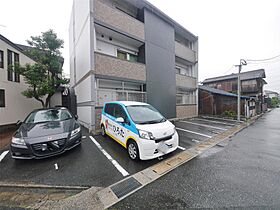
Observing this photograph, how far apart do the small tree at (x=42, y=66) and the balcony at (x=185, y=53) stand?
390 inches

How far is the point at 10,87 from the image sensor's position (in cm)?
805

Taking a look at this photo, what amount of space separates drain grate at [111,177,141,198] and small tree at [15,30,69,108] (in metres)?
8.41

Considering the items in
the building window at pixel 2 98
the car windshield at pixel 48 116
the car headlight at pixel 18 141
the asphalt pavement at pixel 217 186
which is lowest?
the asphalt pavement at pixel 217 186

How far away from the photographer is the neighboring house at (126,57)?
700 cm

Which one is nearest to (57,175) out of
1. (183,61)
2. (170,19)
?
(170,19)

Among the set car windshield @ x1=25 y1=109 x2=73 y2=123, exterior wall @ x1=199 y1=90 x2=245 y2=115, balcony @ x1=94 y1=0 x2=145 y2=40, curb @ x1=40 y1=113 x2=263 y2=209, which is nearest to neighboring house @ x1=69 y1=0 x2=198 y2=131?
balcony @ x1=94 y1=0 x2=145 y2=40

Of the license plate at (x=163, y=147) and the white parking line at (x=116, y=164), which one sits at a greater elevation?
the license plate at (x=163, y=147)

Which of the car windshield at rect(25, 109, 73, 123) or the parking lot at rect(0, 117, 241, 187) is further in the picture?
the car windshield at rect(25, 109, 73, 123)

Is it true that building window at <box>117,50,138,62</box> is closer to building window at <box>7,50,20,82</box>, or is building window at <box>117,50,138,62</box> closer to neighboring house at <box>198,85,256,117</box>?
building window at <box>7,50,20,82</box>

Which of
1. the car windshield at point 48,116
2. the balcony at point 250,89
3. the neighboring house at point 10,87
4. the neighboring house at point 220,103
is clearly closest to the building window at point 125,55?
the car windshield at point 48,116

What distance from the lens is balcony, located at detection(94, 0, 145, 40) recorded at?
7.05m

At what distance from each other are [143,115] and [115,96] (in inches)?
165

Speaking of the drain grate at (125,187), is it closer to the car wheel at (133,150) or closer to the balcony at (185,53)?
the car wheel at (133,150)

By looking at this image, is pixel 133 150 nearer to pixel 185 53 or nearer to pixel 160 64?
pixel 160 64
